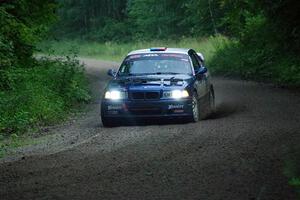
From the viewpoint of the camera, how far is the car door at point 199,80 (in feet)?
51.4

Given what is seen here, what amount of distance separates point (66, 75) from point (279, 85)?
8257mm

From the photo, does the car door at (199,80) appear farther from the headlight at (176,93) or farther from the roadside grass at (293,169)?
the roadside grass at (293,169)

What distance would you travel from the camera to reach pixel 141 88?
48.0 ft

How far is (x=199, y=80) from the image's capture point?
16.0 metres

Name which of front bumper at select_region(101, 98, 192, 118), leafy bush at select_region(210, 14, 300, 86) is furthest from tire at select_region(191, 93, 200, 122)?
leafy bush at select_region(210, 14, 300, 86)

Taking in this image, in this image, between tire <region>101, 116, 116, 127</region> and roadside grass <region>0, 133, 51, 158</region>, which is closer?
roadside grass <region>0, 133, 51, 158</region>

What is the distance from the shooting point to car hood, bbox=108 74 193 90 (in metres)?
14.7

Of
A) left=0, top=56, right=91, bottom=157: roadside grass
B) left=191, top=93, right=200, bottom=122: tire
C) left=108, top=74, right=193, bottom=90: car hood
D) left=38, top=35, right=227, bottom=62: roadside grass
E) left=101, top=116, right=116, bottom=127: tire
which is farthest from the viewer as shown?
left=38, top=35, right=227, bottom=62: roadside grass

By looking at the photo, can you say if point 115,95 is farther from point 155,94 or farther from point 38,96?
point 38,96

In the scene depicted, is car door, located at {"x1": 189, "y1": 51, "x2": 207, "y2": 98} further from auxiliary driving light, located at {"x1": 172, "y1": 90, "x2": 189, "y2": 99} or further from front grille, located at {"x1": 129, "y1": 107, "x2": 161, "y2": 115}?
front grille, located at {"x1": 129, "y1": 107, "x2": 161, "y2": 115}

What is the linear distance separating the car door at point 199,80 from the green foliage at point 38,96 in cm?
387

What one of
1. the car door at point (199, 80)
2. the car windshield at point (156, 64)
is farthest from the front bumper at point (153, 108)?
the car windshield at point (156, 64)

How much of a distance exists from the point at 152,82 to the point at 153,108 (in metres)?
0.63

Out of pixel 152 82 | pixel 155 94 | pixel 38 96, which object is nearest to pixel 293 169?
pixel 155 94
